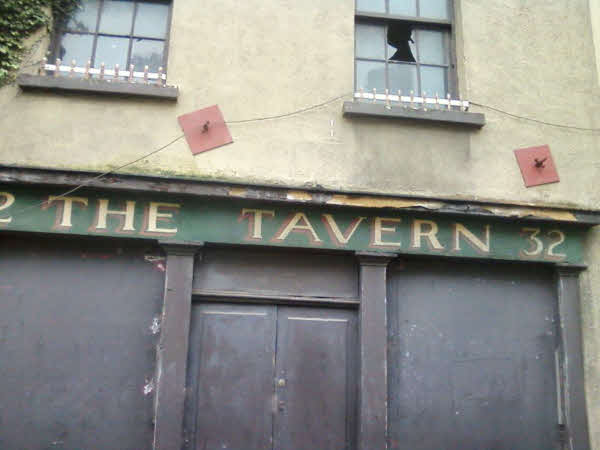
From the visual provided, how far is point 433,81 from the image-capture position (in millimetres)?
6473

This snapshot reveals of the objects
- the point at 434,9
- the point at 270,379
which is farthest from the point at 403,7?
the point at 270,379

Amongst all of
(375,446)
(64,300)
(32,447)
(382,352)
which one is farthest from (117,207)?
(375,446)

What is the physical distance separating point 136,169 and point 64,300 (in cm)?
140

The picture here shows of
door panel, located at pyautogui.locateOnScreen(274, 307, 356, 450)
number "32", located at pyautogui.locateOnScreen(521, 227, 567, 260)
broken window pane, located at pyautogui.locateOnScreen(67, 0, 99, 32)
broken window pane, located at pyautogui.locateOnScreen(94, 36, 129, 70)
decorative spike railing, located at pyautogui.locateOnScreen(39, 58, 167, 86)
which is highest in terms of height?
broken window pane, located at pyautogui.locateOnScreen(67, 0, 99, 32)

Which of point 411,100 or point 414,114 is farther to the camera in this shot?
point 411,100

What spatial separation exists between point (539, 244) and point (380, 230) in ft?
5.57

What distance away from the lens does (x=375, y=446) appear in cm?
536

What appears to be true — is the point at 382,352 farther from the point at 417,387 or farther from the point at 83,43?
the point at 83,43

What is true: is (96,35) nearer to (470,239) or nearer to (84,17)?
(84,17)

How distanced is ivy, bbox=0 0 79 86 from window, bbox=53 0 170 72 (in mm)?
269

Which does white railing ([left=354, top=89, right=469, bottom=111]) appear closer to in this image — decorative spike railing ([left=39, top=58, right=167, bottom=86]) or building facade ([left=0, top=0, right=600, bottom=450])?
building facade ([left=0, top=0, right=600, bottom=450])

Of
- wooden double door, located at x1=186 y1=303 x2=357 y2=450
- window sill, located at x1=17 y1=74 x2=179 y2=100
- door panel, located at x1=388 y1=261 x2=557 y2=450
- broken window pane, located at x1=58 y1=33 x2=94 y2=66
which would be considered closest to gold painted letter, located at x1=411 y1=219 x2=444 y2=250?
door panel, located at x1=388 y1=261 x2=557 y2=450

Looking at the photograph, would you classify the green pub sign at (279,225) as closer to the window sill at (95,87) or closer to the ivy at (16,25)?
the window sill at (95,87)

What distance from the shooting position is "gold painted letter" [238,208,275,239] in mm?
5609
